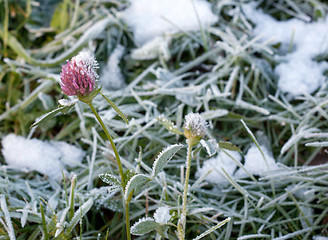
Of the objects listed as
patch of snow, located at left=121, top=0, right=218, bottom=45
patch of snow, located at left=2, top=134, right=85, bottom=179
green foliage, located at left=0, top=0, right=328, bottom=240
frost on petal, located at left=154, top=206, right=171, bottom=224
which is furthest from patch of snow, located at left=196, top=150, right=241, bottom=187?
patch of snow, located at left=121, top=0, right=218, bottom=45

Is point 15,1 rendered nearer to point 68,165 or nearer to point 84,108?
point 84,108

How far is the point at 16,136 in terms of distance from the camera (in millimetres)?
1163

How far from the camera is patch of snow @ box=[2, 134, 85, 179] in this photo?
104 centimetres

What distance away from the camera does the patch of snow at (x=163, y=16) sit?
132 cm

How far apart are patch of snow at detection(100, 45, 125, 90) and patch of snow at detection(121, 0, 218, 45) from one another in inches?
4.6

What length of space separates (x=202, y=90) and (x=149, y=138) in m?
0.27

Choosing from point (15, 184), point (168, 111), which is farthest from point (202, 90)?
point (15, 184)

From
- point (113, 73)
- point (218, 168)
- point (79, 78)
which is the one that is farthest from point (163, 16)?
point (79, 78)

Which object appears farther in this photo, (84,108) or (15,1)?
(15,1)

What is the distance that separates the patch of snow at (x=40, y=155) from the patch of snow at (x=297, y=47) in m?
0.77

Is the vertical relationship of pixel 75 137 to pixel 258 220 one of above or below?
above

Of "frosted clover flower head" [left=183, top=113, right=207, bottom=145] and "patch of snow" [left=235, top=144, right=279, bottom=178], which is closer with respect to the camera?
"frosted clover flower head" [left=183, top=113, right=207, bottom=145]

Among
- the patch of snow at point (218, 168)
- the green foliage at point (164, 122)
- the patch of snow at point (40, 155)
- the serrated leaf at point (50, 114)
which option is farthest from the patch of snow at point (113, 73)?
the serrated leaf at point (50, 114)

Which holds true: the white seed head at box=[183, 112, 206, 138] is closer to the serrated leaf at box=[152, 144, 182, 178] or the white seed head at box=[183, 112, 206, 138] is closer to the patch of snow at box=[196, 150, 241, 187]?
the serrated leaf at box=[152, 144, 182, 178]
